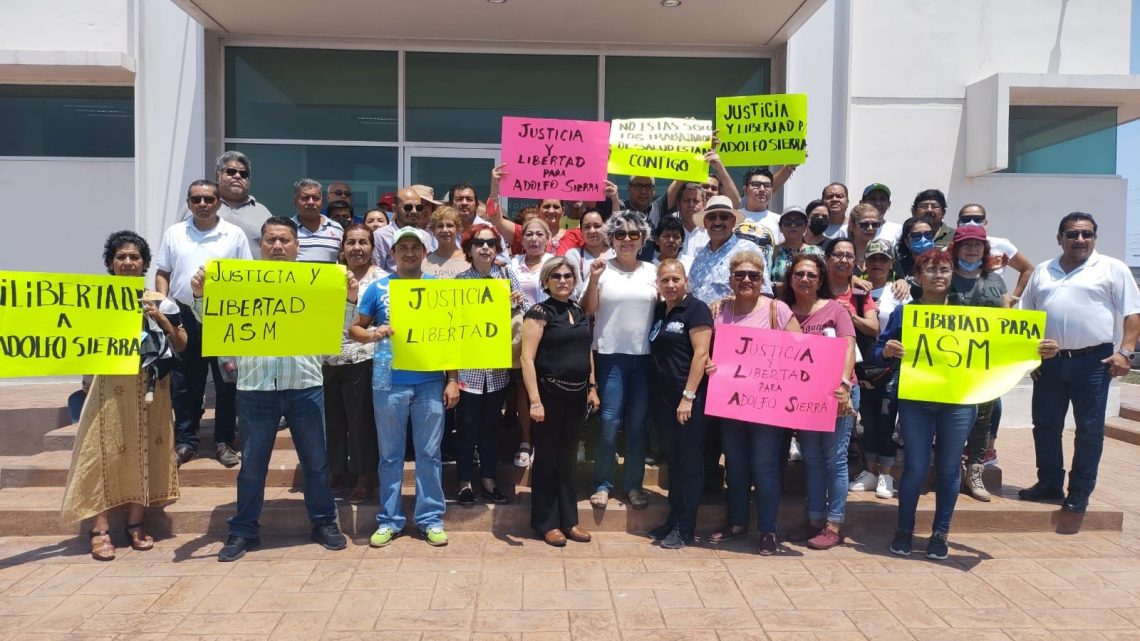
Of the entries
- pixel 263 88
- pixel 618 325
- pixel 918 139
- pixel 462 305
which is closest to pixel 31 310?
pixel 462 305

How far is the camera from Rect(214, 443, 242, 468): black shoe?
5.58m

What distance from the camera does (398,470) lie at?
15.6ft

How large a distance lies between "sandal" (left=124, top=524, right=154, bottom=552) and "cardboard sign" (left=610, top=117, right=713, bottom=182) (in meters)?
4.28

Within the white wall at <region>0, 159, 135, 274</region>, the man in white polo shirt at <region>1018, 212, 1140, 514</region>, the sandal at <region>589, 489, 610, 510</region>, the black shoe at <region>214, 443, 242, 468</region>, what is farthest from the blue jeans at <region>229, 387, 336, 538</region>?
the white wall at <region>0, 159, 135, 274</region>

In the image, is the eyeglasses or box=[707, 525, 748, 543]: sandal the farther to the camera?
the eyeglasses

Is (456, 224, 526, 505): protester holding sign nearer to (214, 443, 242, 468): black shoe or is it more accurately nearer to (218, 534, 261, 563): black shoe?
(218, 534, 261, 563): black shoe

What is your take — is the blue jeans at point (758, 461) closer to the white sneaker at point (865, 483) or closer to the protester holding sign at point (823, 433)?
the protester holding sign at point (823, 433)

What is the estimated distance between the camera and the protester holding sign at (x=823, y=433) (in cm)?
462

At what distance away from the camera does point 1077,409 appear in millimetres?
5227

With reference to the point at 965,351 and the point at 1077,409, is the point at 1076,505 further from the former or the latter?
the point at 965,351

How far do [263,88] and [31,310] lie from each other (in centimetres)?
571

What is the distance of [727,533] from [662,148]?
10.1 feet

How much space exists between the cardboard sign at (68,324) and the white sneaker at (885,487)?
195 inches

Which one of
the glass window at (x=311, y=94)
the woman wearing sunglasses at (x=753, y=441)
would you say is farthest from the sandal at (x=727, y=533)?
the glass window at (x=311, y=94)
